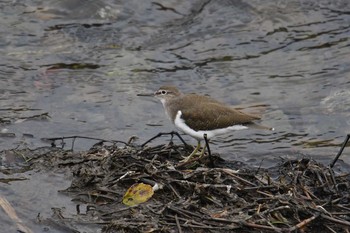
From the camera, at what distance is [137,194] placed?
5.57 m

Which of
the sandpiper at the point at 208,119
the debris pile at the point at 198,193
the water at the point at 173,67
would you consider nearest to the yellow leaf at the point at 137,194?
the debris pile at the point at 198,193

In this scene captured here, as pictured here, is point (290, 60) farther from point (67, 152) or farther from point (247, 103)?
point (67, 152)

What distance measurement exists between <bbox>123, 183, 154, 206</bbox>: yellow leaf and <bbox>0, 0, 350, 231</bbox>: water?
5.59 feet

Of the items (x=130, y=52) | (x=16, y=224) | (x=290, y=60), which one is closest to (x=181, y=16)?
(x=130, y=52)

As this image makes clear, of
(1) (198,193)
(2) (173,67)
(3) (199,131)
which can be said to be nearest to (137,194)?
(1) (198,193)

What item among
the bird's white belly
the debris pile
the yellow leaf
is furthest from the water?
the yellow leaf

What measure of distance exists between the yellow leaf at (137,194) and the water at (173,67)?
1704mm

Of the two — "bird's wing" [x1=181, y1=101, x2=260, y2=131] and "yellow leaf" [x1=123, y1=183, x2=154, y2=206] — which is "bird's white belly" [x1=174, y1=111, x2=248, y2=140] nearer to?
"bird's wing" [x1=181, y1=101, x2=260, y2=131]

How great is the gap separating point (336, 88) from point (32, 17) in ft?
14.5

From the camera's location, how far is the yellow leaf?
552cm

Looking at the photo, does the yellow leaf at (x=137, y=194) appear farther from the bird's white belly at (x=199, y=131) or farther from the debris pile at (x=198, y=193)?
the bird's white belly at (x=199, y=131)

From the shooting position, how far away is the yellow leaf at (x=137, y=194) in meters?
5.52

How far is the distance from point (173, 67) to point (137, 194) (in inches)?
171

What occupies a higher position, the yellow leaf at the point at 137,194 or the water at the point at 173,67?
the yellow leaf at the point at 137,194
